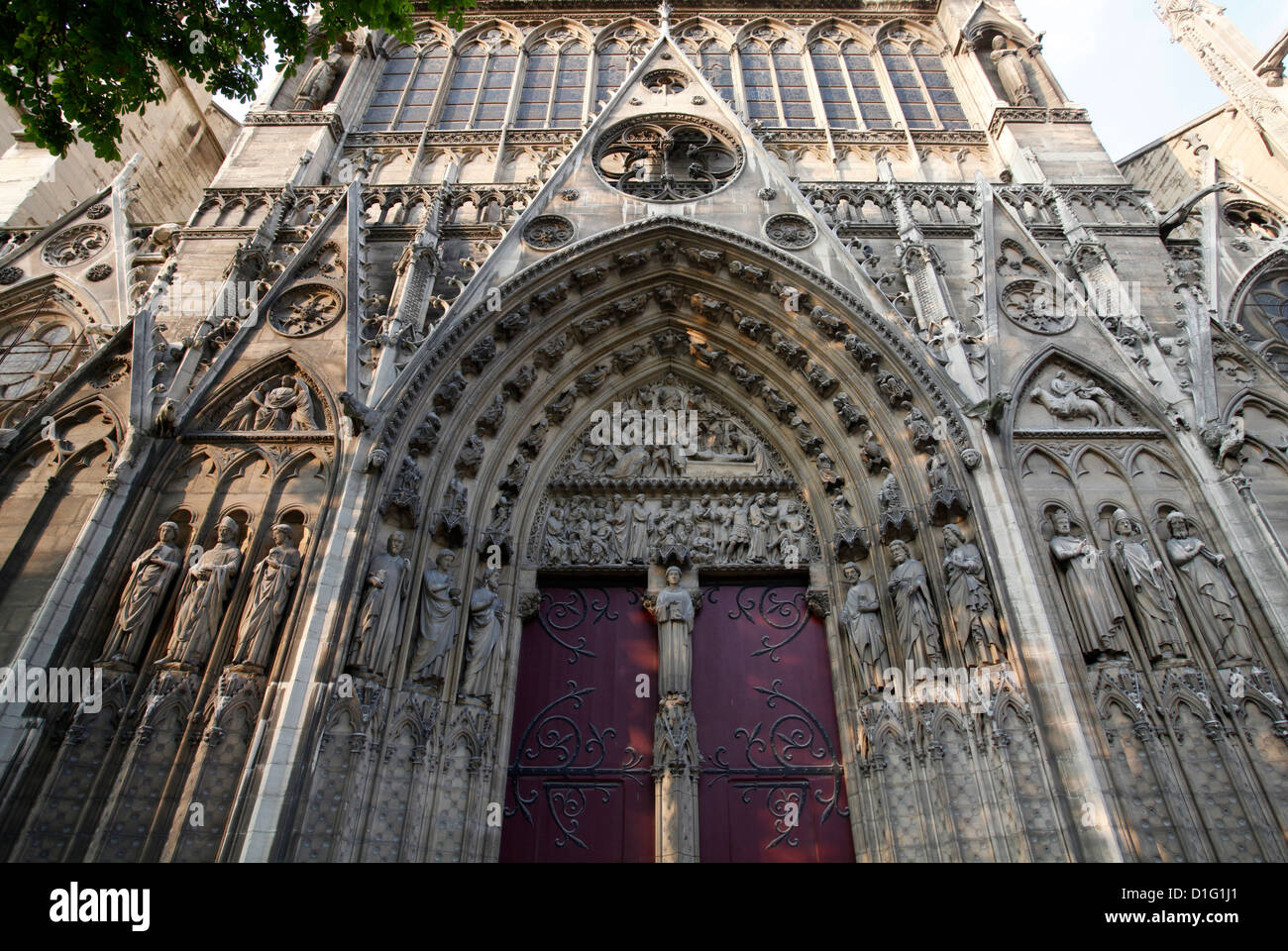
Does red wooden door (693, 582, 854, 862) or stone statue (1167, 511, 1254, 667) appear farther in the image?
red wooden door (693, 582, 854, 862)

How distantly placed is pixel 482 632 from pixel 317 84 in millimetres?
11178

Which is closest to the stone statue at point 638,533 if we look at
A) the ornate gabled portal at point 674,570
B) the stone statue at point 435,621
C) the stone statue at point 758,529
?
the ornate gabled portal at point 674,570

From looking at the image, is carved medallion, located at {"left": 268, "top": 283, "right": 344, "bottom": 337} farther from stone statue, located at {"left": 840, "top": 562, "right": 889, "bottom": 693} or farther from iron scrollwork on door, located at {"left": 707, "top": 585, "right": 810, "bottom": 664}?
stone statue, located at {"left": 840, "top": 562, "right": 889, "bottom": 693}

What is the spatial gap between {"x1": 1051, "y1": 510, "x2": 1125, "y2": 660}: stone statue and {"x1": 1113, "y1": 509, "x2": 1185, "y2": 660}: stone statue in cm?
18

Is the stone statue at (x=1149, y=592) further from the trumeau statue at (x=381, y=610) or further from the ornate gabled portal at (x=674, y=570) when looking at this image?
the trumeau statue at (x=381, y=610)

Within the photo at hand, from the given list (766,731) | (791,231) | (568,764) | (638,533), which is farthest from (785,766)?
(791,231)

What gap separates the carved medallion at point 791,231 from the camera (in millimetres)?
10031

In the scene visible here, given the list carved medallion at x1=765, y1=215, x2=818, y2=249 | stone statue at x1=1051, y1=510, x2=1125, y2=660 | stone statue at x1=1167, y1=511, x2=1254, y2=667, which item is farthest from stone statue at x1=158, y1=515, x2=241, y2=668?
stone statue at x1=1167, y1=511, x2=1254, y2=667

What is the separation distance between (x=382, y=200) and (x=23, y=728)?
26.4 feet

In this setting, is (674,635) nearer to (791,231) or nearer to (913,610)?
(913,610)

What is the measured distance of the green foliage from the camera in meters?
6.47

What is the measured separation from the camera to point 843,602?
27.1ft

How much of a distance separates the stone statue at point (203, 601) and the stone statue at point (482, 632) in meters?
2.24
